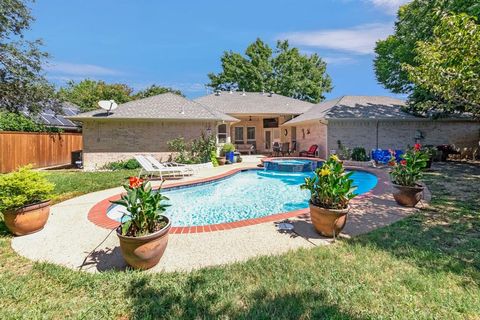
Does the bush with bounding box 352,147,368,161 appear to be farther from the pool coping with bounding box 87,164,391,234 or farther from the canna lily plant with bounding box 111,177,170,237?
the canna lily plant with bounding box 111,177,170,237

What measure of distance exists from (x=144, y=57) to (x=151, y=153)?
1279 cm

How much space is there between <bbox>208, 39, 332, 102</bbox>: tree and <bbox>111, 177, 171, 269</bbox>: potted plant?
34924 millimetres

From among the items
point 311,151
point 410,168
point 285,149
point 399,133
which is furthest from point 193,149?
point 399,133

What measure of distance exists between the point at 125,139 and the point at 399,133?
64.1ft

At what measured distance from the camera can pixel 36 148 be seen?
15.3 meters

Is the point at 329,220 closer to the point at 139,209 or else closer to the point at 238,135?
the point at 139,209

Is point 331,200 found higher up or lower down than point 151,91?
lower down

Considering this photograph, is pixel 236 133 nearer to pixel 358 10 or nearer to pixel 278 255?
pixel 358 10

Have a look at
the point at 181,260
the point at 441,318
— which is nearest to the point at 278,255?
the point at 181,260

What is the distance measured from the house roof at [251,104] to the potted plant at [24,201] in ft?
60.3

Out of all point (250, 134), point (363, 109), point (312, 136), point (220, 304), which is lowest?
point (220, 304)

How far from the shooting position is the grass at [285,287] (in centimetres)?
273

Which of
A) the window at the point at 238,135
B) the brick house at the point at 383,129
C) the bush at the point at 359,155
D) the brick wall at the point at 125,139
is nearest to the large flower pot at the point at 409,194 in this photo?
the bush at the point at 359,155

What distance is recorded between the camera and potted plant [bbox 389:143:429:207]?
6586 mm
